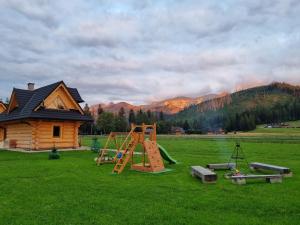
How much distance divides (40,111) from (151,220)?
71.7 ft

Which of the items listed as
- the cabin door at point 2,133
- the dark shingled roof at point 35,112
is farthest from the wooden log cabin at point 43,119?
the cabin door at point 2,133

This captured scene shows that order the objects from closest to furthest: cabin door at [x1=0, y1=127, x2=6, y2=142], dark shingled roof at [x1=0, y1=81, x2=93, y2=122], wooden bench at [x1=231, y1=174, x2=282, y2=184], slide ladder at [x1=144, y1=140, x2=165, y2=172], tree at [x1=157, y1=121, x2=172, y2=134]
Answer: wooden bench at [x1=231, y1=174, x2=282, y2=184], slide ladder at [x1=144, y1=140, x2=165, y2=172], dark shingled roof at [x1=0, y1=81, x2=93, y2=122], cabin door at [x1=0, y1=127, x2=6, y2=142], tree at [x1=157, y1=121, x2=172, y2=134]

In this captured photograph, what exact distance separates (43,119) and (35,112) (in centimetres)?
89

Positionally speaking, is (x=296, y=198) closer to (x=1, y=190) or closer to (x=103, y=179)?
Answer: (x=103, y=179)

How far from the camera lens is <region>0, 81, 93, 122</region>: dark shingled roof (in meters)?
25.4

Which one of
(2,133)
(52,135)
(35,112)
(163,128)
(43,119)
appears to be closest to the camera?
(35,112)

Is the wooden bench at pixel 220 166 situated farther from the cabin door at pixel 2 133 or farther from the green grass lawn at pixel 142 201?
the cabin door at pixel 2 133

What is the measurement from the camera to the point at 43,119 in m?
25.4

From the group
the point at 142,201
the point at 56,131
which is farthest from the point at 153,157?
the point at 56,131

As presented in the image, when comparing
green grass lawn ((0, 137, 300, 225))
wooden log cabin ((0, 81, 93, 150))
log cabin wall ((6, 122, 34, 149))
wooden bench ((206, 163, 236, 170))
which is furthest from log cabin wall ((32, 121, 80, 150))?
wooden bench ((206, 163, 236, 170))

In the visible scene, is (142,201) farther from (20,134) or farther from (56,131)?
(20,134)

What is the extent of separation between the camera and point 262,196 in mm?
8367

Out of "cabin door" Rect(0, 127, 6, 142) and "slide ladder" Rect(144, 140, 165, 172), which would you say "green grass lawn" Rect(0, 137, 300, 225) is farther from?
"cabin door" Rect(0, 127, 6, 142)

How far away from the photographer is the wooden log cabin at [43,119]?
2558cm
